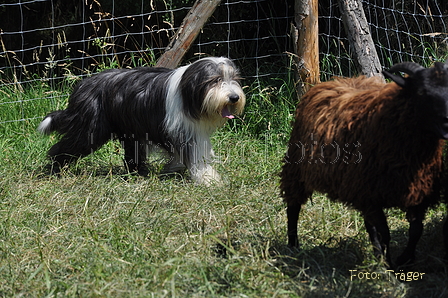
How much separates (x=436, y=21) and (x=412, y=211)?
466 centimetres

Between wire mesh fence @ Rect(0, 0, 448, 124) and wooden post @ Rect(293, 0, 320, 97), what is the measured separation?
12.5 inches

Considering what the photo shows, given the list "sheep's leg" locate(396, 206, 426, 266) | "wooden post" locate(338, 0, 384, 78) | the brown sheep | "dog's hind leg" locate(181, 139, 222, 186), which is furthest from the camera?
"wooden post" locate(338, 0, 384, 78)

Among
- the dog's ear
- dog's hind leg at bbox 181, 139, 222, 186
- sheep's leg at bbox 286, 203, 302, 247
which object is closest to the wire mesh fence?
the dog's ear

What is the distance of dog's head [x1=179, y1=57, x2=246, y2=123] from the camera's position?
5242mm

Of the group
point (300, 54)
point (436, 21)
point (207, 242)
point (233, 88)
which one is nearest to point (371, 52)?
point (300, 54)

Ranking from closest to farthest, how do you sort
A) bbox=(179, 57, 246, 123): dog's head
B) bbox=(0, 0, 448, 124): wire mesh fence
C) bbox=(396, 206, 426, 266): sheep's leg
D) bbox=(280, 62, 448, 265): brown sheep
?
bbox=(280, 62, 448, 265): brown sheep → bbox=(396, 206, 426, 266): sheep's leg → bbox=(179, 57, 246, 123): dog's head → bbox=(0, 0, 448, 124): wire mesh fence

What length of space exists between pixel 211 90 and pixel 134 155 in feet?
3.70

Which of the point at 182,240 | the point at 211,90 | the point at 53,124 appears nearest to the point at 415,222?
the point at 182,240

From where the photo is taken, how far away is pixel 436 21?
7367 millimetres

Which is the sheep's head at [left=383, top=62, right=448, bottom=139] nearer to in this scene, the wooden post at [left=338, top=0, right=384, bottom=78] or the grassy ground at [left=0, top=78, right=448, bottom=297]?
the grassy ground at [left=0, top=78, right=448, bottom=297]

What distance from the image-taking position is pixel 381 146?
3289 mm

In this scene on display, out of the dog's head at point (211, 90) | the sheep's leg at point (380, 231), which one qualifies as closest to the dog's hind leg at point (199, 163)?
the dog's head at point (211, 90)

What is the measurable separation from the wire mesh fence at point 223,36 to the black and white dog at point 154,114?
1314 millimetres

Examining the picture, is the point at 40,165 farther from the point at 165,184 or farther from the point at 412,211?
the point at 412,211
